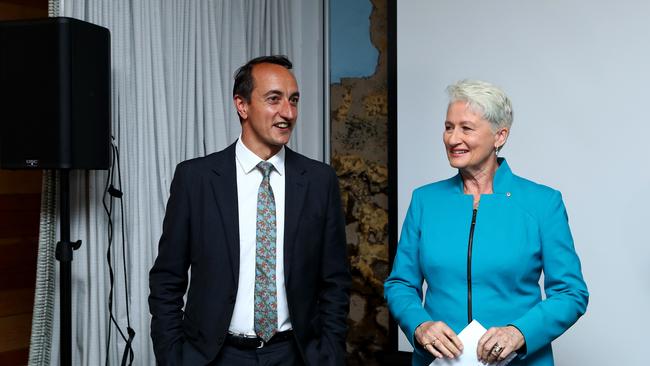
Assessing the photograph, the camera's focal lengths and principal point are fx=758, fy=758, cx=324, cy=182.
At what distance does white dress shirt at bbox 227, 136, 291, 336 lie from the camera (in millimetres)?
2518

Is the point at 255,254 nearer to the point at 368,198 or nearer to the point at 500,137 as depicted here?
the point at 500,137

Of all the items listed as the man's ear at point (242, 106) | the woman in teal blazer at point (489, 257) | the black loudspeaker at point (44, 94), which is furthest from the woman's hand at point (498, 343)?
the black loudspeaker at point (44, 94)

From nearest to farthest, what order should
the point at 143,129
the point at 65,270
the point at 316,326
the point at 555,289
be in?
the point at 555,289, the point at 316,326, the point at 65,270, the point at 143,129

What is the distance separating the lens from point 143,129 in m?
3.45

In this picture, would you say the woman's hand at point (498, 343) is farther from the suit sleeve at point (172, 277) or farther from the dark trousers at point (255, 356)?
the suit sleeve at point (172, 277)

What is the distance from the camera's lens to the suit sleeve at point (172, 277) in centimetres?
257

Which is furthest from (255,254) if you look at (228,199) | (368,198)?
(368,198)

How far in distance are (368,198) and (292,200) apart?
5.91 ft

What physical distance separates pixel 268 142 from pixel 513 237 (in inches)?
35.3

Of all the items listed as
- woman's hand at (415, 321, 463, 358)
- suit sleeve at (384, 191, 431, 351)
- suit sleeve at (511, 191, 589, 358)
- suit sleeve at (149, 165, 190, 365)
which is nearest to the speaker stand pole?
suit sleeve at (149, 165, 190, 365)

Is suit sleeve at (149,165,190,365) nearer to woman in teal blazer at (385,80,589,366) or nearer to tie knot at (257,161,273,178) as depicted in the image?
tie knot at (257,161,273,178)

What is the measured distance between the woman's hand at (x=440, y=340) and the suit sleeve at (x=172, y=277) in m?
0.86

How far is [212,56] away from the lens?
3906 mm

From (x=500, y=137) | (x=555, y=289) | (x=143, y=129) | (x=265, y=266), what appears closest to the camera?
(x=555, y=289)
